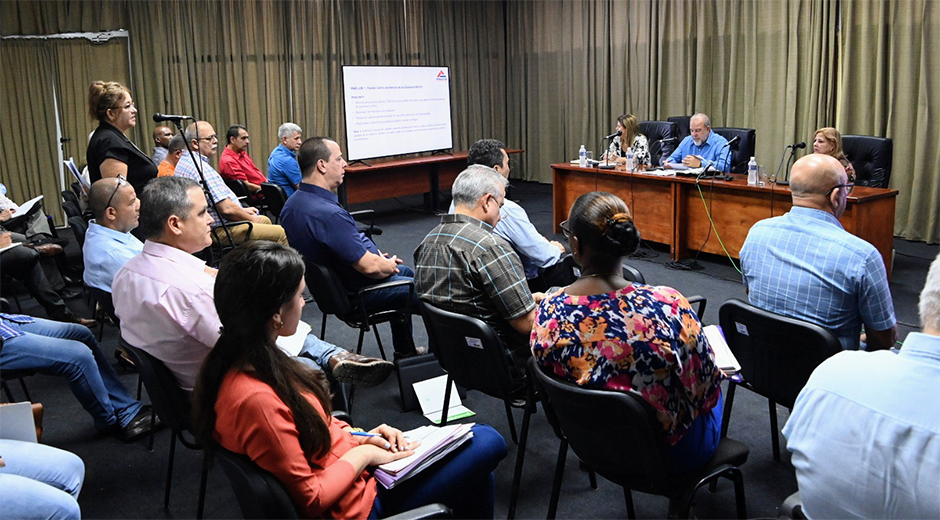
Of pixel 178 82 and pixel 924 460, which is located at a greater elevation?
pixel 178 82

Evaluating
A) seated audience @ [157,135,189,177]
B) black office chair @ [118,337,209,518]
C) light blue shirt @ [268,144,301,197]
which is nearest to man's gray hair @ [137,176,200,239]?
black office chair @ [118,337,209,518]

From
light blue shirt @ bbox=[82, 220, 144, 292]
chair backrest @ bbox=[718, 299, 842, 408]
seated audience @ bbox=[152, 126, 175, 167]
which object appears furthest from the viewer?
seated audience @ bbox=[152, 126, 175, 167]

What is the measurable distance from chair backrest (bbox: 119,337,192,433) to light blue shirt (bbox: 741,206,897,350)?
6.14 ft

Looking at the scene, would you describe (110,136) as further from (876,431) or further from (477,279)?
(876,431)

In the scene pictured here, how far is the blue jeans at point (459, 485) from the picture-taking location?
5.42ft

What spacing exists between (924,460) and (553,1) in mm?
8907

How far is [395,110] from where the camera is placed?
7.92 metres

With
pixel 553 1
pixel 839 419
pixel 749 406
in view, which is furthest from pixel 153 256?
pixel 553 1

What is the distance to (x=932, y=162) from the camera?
5730 mm

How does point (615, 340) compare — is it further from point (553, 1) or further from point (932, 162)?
point (553, 1)

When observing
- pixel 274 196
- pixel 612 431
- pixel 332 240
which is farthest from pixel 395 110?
pixel 612 431

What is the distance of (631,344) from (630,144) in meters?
5.24

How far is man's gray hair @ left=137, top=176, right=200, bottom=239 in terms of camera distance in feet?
7.68

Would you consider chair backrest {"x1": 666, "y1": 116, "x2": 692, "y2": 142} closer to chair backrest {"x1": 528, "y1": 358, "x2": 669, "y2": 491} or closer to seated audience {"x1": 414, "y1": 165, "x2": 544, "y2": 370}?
seated audience {"x1": 414, "y1": 165, "x2": 544, "y2": 370}
